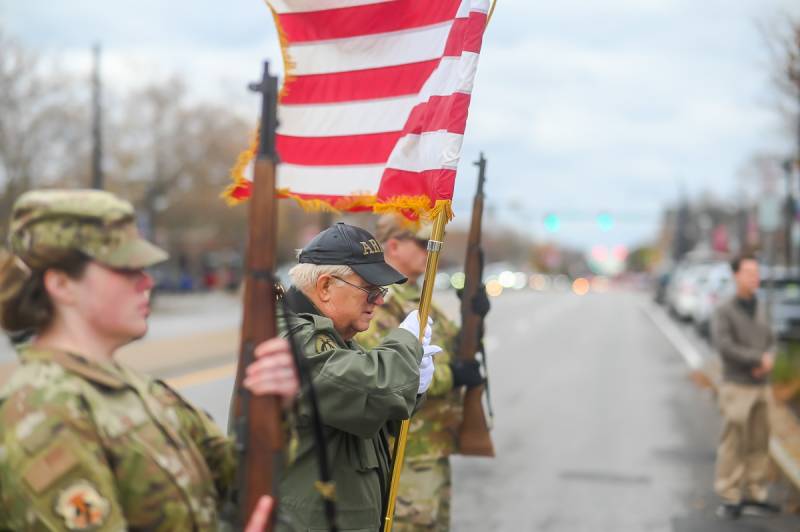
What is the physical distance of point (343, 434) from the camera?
3.17m

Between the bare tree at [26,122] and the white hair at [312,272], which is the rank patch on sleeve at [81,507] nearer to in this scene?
the white hair at [312,272]

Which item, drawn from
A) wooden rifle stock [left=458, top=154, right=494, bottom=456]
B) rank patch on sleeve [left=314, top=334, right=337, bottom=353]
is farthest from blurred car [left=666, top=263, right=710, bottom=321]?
rank patch on sleeve [left=314, top=334, right=337, bottom=353]

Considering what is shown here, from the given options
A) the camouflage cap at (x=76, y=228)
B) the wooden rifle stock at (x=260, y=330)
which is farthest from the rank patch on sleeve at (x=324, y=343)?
the camouflage cap at (x=76, y=228)

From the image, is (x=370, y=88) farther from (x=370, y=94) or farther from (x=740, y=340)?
(x=740, y=340)

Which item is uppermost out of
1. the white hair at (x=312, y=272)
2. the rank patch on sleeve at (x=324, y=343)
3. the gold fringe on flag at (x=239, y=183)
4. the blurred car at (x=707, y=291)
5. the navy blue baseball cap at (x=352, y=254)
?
the gold fringe on flag at (x=239, y=183)

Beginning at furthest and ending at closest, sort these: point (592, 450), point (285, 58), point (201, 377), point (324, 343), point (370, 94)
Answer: point (201, 377)
point (592, 450)
point (285, 58)
point (370, 94)
point (324, 343)

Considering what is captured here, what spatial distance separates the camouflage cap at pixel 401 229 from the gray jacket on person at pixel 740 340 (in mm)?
3308

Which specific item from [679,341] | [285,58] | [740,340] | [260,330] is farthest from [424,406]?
[679,341]

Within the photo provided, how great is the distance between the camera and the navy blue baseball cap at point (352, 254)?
3.31 metres

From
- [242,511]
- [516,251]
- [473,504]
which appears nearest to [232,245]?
[473,504]

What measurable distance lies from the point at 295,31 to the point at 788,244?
22152mm

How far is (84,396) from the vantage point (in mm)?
1948

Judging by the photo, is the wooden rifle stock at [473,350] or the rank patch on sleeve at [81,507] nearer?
the rank patch on sleeve at [81,507]

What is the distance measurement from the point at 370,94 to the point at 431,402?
151 cm
